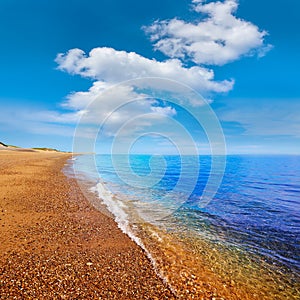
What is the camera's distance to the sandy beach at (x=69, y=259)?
5750 millimetres

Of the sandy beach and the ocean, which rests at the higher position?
the sandy beach

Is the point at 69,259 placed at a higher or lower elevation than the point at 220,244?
higher

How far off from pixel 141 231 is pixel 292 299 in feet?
20.3

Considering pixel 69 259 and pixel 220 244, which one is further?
pixel 220 244

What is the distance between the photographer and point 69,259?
7242 mm

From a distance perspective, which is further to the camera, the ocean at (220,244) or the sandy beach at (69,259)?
the ocean at (220,244)

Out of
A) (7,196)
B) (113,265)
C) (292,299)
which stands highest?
(7,196)

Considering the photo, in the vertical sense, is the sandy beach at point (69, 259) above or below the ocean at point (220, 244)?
above

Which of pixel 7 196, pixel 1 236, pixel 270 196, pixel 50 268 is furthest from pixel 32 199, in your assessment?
pixel 270 196

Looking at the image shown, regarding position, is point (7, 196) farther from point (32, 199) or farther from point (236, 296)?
point (236, 296)

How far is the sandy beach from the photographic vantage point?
226 inches

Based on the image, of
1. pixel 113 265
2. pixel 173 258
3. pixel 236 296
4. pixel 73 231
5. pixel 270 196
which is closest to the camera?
pixel 236 296

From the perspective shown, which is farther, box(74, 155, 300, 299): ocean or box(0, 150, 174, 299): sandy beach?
box(74, 155, 300, 299): ocean

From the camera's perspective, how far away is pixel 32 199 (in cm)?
1432
